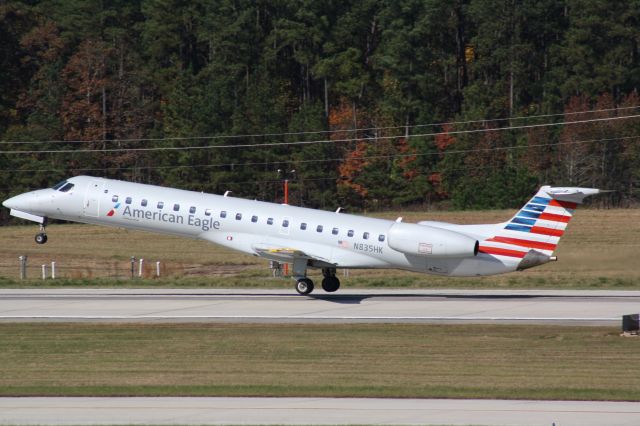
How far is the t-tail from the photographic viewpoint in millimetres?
38062

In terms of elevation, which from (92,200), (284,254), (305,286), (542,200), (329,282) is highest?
(92,200)

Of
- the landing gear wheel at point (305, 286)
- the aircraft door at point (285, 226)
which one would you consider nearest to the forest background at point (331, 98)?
the landing gear wheel at point (305, 286)

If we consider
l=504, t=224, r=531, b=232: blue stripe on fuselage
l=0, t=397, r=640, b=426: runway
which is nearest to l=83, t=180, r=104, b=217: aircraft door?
l=504, t=224, r=531, b=232: blue stripe on fuselage

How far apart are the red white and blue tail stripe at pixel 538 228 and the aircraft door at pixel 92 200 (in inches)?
555

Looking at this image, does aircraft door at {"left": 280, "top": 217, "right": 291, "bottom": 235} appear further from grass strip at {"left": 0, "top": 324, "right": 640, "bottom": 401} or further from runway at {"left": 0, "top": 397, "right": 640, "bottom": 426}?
runway at {"left": 0, "top": 397, "right": 640, "bottom": 426}

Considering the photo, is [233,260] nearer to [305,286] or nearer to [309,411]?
[305,286]

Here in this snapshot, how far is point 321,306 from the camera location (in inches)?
1539

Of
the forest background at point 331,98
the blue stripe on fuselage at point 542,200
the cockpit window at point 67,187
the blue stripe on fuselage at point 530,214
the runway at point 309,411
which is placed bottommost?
the runway at point 309,411

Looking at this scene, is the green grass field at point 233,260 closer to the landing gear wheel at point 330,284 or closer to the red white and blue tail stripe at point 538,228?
the red white and blue tail stripe at point 538,228

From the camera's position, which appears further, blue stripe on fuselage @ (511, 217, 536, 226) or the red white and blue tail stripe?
blue stripe on fuselage @ (511, 217, 536, 226)

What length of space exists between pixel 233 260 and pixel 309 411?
40781mm

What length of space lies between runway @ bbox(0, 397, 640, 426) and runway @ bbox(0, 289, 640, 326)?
12.8 m

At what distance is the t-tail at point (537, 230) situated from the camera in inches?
1499

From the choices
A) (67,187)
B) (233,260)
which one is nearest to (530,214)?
(67,187)
